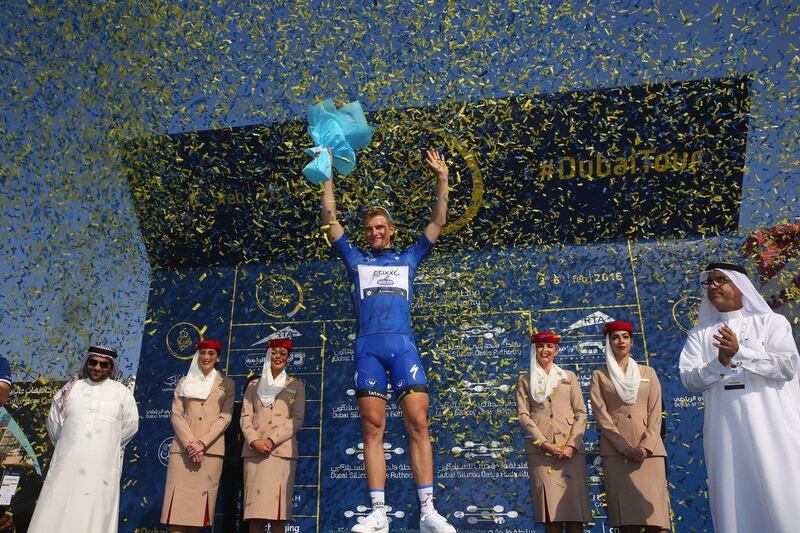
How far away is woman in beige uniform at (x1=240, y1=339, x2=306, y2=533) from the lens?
540 centimetres

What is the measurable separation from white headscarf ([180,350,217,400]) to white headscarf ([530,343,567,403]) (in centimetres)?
306

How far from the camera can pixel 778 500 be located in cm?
333

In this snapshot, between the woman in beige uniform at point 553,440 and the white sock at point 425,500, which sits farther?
the woman in beige uniform at point 553,440

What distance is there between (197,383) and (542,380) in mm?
3257

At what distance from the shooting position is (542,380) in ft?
17.5

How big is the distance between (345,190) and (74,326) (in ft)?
11.8

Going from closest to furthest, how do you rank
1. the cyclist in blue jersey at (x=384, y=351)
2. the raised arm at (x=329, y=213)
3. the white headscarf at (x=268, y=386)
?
1. the cyclist in blue jersey at (x=384, y=351)
2. the raised arm at (x=329, y=213)
3. the white headscarf at (x=268, y=386)

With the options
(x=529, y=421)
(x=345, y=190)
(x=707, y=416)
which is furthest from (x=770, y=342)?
(x=345, y=190)

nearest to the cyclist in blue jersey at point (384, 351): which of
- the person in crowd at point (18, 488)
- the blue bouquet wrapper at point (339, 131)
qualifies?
the blue bouquet wrapper at point (339, 131)

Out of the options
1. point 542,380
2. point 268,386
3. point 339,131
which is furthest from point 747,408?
point 268,386

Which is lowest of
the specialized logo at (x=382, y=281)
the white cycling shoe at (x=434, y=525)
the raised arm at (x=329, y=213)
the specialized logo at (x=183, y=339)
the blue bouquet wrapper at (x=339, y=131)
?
the white cycling shoe at (x=434, y=525)

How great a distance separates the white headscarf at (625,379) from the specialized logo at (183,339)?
5.42 m

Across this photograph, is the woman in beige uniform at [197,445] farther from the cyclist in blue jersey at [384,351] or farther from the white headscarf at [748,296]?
the white headscarf at [748,296]

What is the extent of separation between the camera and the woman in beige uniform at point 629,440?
4742mm
